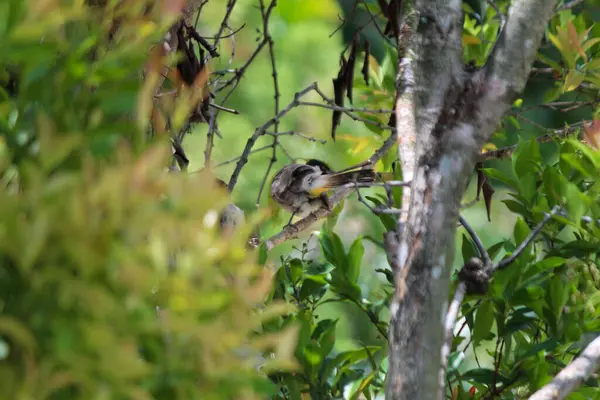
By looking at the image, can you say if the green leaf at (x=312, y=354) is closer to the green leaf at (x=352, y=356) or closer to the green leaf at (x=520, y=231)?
the green leaf at (x=352, y=356)

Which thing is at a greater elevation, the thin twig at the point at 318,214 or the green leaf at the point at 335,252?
the thin twig at the point at 318,214

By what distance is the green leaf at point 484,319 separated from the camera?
→ 854mm

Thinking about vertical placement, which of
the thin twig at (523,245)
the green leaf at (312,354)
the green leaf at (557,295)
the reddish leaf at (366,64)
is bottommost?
the green leaf at (312,354)

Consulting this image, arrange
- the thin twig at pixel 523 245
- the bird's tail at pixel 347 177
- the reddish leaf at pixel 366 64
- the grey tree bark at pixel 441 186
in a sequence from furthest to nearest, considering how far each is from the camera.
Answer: the reddish leaf at pixel 366 64
the bird's tail at pixel 347 177
the thin twig at pixel 523 245
the grey tree bark at pixel 441 186

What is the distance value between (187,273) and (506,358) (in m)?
0.71

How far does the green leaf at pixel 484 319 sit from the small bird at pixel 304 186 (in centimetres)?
45

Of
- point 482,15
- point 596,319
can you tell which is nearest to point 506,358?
point 596,319

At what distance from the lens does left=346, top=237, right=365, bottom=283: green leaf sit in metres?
0.92

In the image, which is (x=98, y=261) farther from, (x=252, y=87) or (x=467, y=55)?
(x=252, y=87)

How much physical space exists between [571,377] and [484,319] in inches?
7.0

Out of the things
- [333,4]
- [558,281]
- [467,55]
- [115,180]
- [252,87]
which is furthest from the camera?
[252,87]

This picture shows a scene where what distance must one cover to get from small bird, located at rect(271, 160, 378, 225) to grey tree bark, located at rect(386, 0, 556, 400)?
49 cm

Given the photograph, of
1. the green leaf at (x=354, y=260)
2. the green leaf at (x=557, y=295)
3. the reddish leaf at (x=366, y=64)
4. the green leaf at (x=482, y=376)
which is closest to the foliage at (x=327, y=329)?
the green leaf at (x=354, y=260)

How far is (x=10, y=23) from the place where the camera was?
1.08 ft
